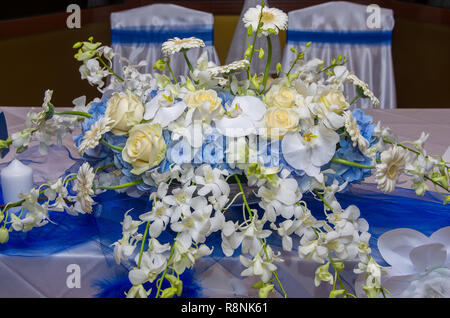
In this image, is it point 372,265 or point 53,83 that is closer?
point 372,265

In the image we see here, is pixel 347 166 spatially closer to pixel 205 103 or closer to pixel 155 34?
pixel 205 103

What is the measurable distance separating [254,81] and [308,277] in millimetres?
333

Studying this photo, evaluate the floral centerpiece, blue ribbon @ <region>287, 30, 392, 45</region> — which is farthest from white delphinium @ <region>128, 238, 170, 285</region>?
blue ribbon @ <region>287, 30, 392, 45</region>

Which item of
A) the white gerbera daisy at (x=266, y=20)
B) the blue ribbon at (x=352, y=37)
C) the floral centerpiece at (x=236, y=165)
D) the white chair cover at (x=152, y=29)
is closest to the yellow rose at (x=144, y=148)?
the floral centerpiece at (x=236, y=165)

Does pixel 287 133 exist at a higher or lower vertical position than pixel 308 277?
higher

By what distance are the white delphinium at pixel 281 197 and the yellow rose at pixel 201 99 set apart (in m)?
0.14

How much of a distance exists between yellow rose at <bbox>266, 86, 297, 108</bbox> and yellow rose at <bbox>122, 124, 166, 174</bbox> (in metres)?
0.18

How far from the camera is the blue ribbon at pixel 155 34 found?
2.08 m

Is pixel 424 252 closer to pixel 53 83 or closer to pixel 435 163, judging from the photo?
pixel 435 163

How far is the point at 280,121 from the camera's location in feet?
2.11

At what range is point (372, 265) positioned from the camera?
0.58 meters

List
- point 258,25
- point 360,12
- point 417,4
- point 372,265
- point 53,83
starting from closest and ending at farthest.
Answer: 1. point 372,265
2. point 258,25
3. point 360,12
4. point 53,83
5. point 417,4

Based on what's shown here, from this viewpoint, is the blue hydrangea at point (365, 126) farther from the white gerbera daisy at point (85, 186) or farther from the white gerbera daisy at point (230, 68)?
the white gerbera daisy at point (85, 186)

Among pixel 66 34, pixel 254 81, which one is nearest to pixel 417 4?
pixel 66 34
